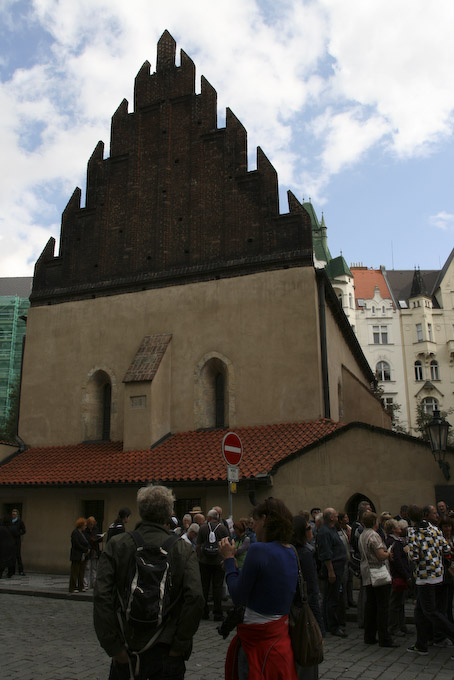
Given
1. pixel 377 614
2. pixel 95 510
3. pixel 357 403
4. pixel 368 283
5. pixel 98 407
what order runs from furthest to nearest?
1. pixel 368 283
2. pixel 357 403
3. pixel 98 407
4. pixel 95 510
5. pixel 377 614

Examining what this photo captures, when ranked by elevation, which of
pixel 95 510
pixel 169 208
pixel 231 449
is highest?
pixel 169 208

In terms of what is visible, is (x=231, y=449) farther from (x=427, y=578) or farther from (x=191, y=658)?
(x=427, y=578)

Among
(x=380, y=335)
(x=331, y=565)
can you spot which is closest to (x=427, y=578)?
(x=331, y=565)

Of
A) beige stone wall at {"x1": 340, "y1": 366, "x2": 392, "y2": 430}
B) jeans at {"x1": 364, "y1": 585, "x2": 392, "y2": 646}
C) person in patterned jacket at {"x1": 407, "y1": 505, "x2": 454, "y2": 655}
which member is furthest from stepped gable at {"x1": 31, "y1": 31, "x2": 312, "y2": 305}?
jeans at {"x1": 364, "y1": 585, "x2": 392, "y2": 646}

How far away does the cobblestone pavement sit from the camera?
6.40 meters

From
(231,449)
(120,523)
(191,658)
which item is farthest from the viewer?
(120,523)

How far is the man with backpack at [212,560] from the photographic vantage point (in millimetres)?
9766

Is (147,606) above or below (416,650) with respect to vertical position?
above

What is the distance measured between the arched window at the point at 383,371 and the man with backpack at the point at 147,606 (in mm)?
54189

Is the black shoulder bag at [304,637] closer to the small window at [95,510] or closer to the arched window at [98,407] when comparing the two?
the small window at [95,510]

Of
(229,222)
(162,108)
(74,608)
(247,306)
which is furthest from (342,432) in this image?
(162,108)

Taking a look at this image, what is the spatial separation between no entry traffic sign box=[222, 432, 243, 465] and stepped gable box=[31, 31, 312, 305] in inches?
342

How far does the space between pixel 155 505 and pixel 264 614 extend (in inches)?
39.9

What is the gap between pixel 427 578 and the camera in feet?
24.0
